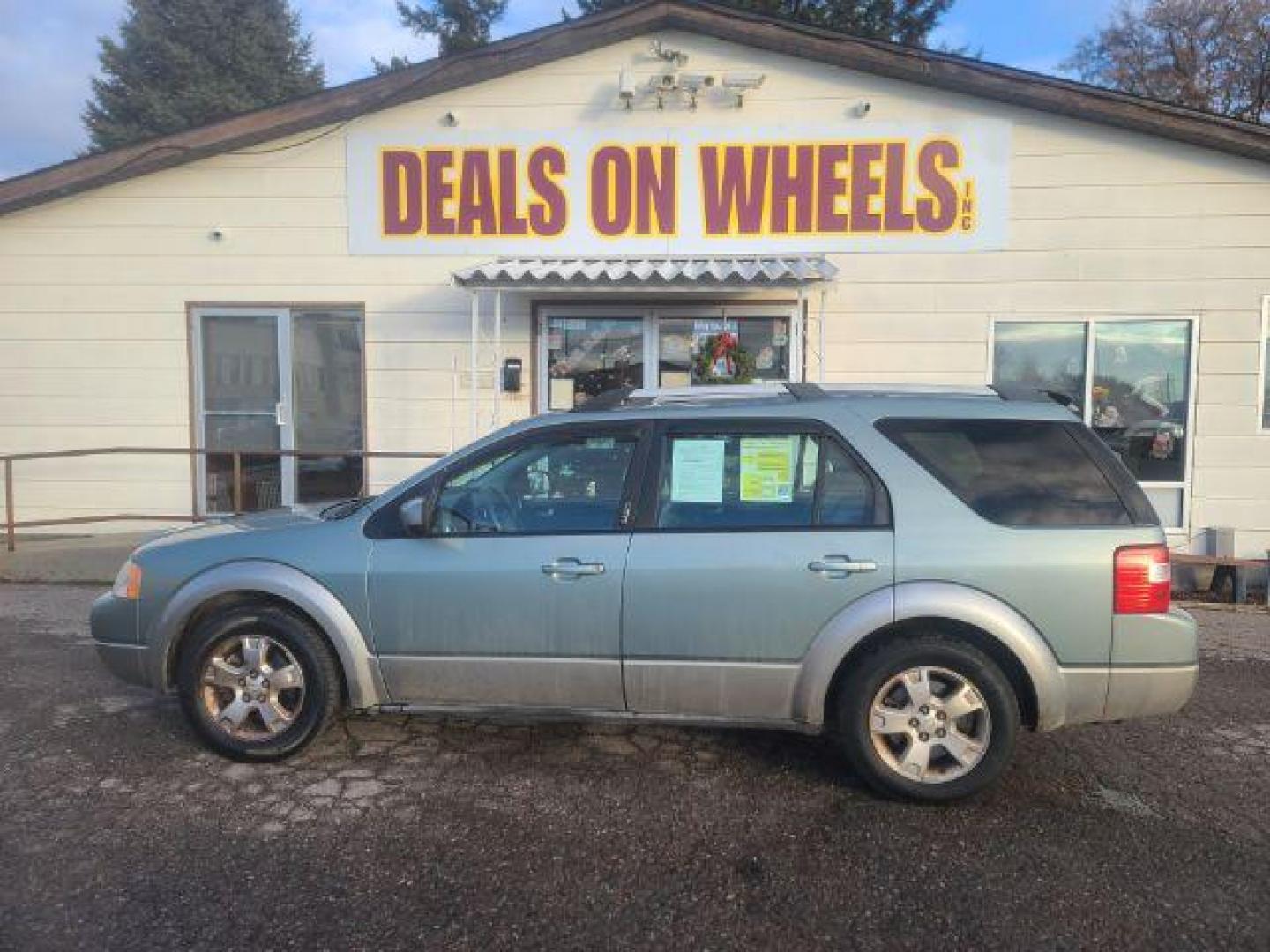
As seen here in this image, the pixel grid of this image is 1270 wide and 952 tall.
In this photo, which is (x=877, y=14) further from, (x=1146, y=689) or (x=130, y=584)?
(x=130, y=584)

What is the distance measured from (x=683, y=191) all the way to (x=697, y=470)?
5802 mm

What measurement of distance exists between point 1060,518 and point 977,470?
37 cm

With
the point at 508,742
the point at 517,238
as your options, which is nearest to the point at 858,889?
the point at 508,742

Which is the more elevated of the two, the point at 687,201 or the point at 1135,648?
the point at 687,201

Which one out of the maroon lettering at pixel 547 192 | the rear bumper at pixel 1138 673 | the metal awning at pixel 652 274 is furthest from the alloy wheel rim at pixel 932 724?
the maroon lettering at pixel 547 192

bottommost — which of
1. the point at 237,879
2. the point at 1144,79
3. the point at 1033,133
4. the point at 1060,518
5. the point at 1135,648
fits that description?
the point at 237,879

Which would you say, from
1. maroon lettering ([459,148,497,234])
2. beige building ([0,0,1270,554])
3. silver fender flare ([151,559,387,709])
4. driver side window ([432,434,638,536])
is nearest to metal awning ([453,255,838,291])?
beige building ([0,0,1270,554])

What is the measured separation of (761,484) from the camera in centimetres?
400

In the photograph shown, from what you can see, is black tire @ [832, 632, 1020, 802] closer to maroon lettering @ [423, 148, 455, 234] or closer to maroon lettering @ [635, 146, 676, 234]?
maroon lettering @ [635, 146, 676, 234]

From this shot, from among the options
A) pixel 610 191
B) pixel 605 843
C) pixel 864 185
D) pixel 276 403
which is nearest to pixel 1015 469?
pixel 605 843

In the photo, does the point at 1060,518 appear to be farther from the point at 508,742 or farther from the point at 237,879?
the point at 237,879

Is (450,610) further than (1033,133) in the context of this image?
No

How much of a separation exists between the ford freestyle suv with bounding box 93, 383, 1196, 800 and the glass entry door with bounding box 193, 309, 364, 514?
17.8 feet

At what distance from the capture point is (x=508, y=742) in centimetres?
452
